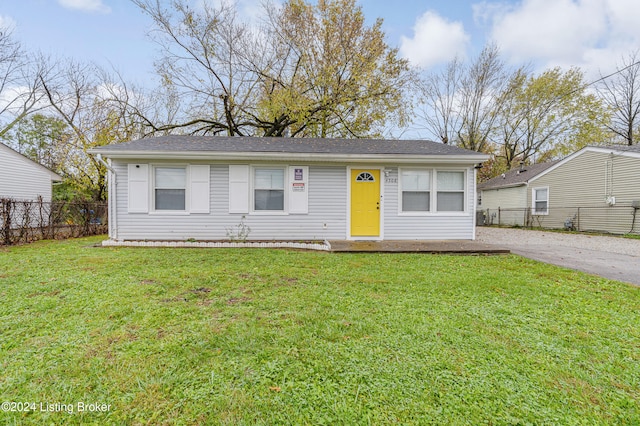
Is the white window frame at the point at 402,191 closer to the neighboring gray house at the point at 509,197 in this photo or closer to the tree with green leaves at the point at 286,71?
the tree with green leaves at the point at 286,71

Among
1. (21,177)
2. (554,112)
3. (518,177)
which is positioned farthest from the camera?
(554,112)

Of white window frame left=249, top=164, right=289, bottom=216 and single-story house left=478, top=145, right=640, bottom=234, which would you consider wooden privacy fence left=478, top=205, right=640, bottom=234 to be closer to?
single-story house left=478, top=145, right=640, bottom=234

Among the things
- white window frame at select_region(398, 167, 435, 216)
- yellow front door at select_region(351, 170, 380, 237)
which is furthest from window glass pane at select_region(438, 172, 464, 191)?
yellow front door at select_region(351, 170, 380, 237)

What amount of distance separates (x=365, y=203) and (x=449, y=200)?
97.6 inches

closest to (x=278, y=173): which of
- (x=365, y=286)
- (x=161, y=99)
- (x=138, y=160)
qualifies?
(x=138, y=160)

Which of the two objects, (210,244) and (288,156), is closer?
(210,244)

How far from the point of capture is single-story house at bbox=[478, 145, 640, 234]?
36.1 feet

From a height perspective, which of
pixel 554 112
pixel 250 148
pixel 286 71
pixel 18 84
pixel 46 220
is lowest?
pixel 46 220

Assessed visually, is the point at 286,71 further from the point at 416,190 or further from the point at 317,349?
the point at 317,349

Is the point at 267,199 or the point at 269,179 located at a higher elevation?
the point at 269,179

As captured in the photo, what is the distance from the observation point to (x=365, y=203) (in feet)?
26.2

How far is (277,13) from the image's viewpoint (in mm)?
14703

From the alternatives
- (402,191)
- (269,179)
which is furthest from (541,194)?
(269,179)

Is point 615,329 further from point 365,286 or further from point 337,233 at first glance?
point 337,233
